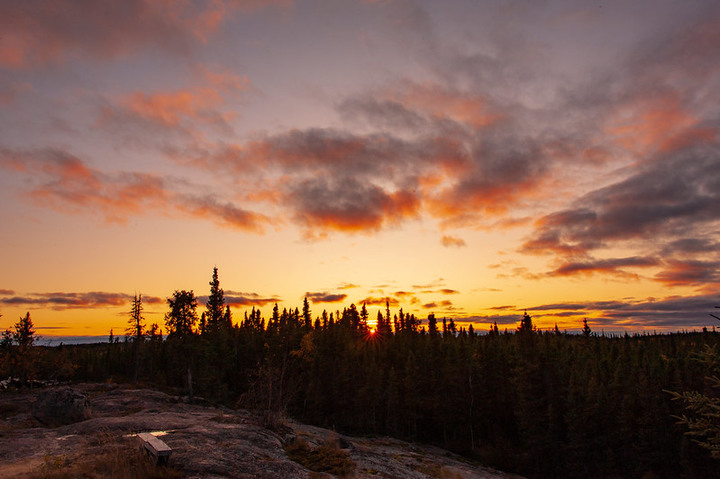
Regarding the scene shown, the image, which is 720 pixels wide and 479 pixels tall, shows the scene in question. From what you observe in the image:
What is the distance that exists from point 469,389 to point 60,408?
61.1 metres

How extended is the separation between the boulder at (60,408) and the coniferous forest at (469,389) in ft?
46.3

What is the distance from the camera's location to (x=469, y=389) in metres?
71.3

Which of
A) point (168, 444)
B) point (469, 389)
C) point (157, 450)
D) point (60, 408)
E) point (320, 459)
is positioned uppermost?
point (157, 450)

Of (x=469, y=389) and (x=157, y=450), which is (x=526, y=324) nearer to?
(x=469, y=389)

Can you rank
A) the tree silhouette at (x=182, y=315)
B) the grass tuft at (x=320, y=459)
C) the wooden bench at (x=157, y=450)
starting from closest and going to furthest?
the wooden bench at (x=157, y=450)
the grass tuft at (x=320, y=459)
the tree silhouette at (x=182, y=315)

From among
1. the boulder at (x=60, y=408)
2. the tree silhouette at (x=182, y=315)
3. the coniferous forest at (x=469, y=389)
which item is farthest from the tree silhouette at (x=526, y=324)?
the boulder at (x=60, y=408)

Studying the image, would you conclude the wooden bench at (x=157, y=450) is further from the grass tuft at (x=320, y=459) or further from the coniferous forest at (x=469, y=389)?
the coniferous forest at (x=469, y=389)

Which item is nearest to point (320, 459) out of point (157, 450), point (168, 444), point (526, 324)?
point (168, 444)

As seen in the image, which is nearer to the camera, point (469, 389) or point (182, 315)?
point (182, 315)

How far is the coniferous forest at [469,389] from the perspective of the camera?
53562 millimetres

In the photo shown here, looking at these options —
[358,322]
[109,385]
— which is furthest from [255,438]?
[358,322]

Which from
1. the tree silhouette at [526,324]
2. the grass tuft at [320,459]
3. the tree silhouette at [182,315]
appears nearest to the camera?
the grass tuft at [320,459]

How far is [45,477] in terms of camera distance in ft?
39.6

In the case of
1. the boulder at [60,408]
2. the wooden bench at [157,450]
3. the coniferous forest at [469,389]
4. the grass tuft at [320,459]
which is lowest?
the coniferous forest at [469,389]
